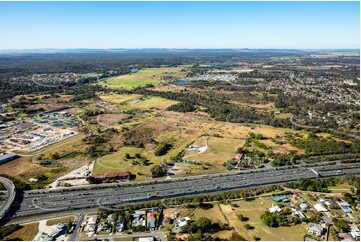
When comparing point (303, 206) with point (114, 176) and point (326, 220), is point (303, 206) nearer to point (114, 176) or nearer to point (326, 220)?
point (326, 220)

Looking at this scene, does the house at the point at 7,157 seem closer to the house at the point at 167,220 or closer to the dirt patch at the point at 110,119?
the dirt patch at the point at 110,119

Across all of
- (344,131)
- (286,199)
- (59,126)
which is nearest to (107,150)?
(59,126)

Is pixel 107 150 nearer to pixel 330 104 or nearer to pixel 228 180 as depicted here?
pixel 228 180

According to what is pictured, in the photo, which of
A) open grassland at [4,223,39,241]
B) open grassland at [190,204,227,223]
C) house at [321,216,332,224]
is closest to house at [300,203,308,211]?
house at [321,216,332,224]

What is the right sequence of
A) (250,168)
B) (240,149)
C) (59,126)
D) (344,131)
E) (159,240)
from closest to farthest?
(159,240), (250,168), (240,149), (344,131), (59,126)

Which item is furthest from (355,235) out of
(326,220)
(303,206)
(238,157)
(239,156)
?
(239,156)

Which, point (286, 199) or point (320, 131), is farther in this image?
point (320, 131)

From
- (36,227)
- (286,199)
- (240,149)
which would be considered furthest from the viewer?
(240,149)
